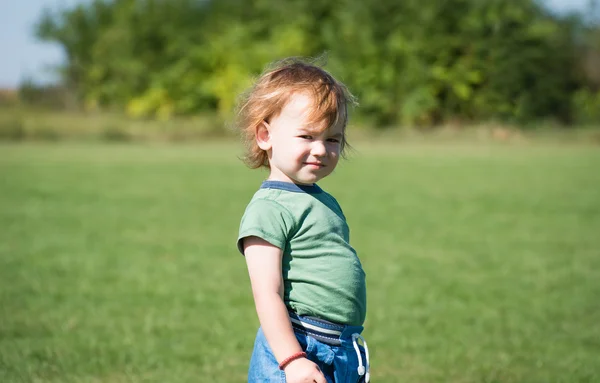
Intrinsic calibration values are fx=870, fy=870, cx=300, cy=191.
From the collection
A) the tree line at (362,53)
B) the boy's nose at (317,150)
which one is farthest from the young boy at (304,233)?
the tree line at (362,53)

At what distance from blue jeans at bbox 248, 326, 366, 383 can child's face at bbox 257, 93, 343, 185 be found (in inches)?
17.8

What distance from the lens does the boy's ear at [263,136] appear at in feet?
8.23

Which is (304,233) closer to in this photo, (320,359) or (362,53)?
(320,359)

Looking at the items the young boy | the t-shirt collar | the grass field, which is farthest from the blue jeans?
the grass field

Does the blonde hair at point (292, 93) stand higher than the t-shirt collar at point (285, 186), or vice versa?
the blonde hair at point (292, 93)

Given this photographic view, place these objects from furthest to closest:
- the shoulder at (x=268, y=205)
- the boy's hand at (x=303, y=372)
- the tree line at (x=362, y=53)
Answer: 1. the tree line at (x=362, y=53)
2. the shoulder at (x=268, y=205)
3. the boy's hand at (x=303, y=372)

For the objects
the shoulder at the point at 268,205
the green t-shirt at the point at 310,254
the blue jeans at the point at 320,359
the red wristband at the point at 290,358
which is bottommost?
the blue jeans at the point at 320,359

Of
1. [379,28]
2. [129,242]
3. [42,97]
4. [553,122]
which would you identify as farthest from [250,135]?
[42,97]

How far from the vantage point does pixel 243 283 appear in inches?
300

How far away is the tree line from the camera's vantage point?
20.6 metres

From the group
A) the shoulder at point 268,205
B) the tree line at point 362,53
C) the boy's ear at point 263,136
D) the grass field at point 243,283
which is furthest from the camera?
the tree line at point 362,53

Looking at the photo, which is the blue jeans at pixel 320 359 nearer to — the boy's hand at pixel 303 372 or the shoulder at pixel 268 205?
the boy's hand at pixel 303 372

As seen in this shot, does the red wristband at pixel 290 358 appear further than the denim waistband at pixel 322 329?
No

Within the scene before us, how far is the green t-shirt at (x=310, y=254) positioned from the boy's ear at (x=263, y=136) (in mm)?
117
